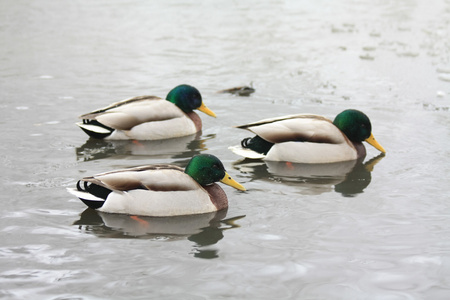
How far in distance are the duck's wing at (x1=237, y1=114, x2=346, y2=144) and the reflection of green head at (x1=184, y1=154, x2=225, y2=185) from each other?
1.84 metres

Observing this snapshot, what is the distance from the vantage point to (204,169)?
659 centimetres

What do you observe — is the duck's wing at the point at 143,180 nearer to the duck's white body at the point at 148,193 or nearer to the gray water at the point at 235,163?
the duck's white body at the point at 148,193

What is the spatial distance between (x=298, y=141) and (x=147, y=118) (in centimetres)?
208

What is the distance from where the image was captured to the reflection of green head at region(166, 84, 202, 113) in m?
9.80

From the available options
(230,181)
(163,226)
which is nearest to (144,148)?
(230,181)

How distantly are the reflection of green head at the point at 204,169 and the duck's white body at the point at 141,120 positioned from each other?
9.12 ft

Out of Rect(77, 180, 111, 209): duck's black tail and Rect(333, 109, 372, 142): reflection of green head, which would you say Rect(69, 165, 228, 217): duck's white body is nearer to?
Rect(77, 180, 111, 209): duck's black tail

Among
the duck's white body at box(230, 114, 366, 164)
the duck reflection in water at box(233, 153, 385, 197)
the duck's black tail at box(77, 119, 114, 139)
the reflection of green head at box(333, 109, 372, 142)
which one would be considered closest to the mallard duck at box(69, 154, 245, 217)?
the duck reflection in water at box(233, 153, 385, 197)

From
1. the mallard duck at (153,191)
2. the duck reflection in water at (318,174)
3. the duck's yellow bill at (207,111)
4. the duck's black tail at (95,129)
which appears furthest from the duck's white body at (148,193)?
the duck's yellow bill at (207,111)

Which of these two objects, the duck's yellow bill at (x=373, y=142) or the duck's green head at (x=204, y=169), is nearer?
the duck's green head at (x=204, y=169)

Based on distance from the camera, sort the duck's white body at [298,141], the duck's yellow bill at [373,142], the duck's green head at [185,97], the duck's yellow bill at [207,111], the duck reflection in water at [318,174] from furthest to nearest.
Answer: the duck's yellow bill at [207,111] < the duck's green head at [185,97] < the duck's yellow bill at [373,142] < the duck's white body at [298,141] < the duck reflection in water at [318,174]

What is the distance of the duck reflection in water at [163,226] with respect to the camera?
608 cm

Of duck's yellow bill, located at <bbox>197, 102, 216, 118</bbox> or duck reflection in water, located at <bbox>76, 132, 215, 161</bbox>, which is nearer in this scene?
duck reflection in water, located at <bbox>76, 132, 215, 161</bbox>

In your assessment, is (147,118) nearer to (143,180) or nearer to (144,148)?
(144,148)
